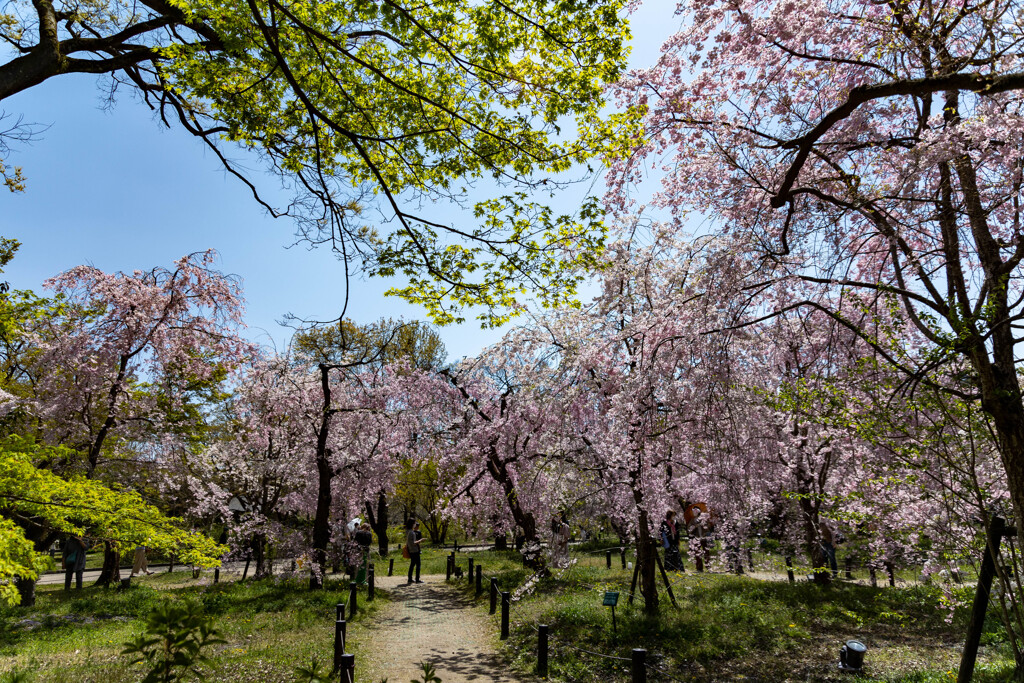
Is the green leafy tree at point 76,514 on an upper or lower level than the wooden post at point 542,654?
upper

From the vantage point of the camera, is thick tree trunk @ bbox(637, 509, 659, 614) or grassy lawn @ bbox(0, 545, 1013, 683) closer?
grassy lawn @ bbox(0, 545, 1013, 683)

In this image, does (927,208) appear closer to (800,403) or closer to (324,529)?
(800,403)

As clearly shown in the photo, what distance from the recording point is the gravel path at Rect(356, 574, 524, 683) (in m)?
8.09

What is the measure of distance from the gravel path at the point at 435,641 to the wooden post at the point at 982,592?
5201mm

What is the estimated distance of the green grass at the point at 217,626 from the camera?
7.30 meters

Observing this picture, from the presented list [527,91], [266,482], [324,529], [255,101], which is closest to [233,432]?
[266,482]

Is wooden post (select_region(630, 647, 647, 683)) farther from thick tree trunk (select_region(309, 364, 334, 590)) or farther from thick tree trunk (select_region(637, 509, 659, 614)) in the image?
thick tree trunk (select_region(309, 364, 334, 590))

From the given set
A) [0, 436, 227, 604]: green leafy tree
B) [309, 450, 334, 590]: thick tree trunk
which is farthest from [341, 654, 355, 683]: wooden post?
[309, 450, 334, 590]: thick tree trunk

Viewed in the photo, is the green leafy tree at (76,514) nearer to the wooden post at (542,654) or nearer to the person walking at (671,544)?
the wooden post at (542,654)

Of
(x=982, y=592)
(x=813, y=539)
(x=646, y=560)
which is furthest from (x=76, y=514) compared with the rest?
(x=813, y=539)

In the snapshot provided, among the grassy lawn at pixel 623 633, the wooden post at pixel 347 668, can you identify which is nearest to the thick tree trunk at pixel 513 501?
the grassy lawn at pixel 623 633

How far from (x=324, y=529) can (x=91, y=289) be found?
834cm

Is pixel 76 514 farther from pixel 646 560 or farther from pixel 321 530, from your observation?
pixel 321 530

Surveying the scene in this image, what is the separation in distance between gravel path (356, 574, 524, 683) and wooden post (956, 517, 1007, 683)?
5201mm
